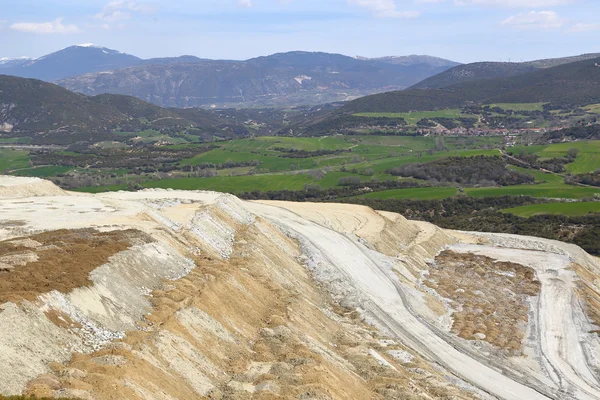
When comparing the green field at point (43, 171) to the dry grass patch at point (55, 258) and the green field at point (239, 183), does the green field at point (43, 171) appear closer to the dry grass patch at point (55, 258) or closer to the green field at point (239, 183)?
the green field at point (239, 183)

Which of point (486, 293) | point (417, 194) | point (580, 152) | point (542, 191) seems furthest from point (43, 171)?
point (580, 152)

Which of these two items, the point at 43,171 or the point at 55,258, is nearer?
the point at 55,258

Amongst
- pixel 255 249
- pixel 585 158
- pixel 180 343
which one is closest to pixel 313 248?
pixel 255 249

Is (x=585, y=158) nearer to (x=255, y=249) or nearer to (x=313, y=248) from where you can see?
(x=313, y=248)

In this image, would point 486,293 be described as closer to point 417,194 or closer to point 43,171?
point 417,194

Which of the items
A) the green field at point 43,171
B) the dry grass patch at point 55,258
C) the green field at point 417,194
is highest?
the dry grass patch at point 55,258

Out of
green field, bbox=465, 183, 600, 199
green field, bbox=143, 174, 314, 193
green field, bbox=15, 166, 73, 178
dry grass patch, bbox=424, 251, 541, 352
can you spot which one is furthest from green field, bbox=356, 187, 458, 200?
green field, bbox=15, 166, 73, 178

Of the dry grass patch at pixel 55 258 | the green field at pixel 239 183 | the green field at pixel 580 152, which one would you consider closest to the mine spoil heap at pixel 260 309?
the dry grass patch at pixel 55 258

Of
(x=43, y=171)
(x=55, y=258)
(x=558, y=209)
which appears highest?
(x=55, y=258)
